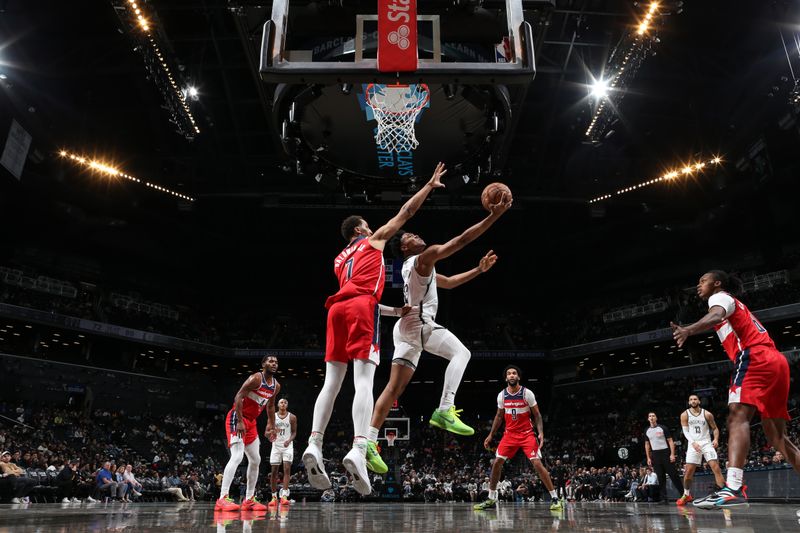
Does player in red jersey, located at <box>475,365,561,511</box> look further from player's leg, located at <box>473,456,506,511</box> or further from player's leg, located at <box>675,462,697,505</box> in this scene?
player's leg, located at <box>675,462,697,505</box>

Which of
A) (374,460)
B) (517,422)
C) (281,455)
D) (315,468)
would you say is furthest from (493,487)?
(281,455)

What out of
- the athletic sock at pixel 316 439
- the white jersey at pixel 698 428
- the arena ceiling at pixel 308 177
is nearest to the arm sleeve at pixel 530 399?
the white jersey at pixel 698 428

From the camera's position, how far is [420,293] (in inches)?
226

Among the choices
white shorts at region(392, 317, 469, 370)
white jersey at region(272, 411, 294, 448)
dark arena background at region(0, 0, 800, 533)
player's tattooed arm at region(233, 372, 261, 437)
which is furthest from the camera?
white jersey at region(272, 411, 294, 448)

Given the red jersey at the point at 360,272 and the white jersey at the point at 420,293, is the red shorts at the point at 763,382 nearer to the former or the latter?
the white jersey at the point at 420,293

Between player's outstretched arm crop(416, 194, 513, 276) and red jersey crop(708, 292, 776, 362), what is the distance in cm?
203

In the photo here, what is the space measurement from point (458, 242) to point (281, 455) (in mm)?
8757

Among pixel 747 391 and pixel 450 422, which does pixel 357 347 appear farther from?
pixel 747 391

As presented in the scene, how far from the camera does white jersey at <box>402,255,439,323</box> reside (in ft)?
18.7

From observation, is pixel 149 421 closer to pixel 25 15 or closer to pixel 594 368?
pixel 25 15

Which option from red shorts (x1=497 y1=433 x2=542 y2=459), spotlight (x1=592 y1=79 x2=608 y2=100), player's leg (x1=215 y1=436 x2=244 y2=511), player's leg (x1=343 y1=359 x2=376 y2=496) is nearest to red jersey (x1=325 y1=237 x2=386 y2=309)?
player's leg (x1=343 y1=359 x2=376 y2=496)

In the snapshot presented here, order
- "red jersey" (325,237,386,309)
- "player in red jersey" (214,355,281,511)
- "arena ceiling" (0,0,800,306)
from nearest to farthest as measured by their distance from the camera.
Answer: "red jersey" (325,237,386,309), "player in red jersey" (214,355,281,511), "arena ceiling" (0,0,800,306)

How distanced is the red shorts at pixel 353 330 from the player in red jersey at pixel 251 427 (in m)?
3.54

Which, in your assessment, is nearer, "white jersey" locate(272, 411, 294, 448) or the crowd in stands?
"white jersey" locate(272, 411, 294, 448)
